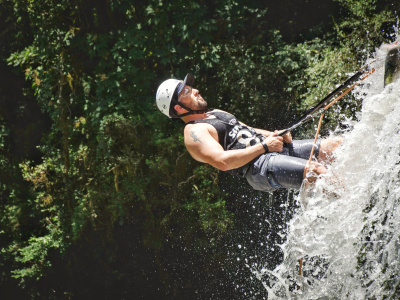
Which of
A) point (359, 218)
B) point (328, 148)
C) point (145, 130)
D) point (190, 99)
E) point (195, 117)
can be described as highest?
point (145, 130)

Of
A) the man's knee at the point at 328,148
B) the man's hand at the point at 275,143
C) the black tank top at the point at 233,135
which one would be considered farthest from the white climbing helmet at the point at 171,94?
the man's knee at the point at 328,148

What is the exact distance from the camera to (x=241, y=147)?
2961 mm

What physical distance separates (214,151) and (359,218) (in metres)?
0.87

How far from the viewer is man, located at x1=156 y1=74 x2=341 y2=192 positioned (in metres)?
2.72

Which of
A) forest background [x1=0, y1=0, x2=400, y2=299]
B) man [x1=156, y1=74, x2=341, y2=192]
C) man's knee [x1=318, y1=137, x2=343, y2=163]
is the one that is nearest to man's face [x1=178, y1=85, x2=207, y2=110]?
man [x1=156, y1=74, x2=341, y2=192]

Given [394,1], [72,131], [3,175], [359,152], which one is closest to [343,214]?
[359,152]

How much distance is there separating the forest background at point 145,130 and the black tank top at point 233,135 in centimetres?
166

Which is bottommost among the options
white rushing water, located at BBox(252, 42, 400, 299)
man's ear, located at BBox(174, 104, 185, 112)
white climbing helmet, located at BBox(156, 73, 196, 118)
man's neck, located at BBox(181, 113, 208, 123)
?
white rushing water, located at BBox(252, 42, 400, 299)

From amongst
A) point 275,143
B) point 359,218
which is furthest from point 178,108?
point 359,218

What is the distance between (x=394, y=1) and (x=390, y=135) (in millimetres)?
3026

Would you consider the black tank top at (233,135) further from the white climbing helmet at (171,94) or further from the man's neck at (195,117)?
the white climbing helmet at (171,94)

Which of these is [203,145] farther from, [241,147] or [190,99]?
[190,99]

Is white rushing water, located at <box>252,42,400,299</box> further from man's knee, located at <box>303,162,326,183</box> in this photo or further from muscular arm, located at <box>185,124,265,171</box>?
muscular arm, located at <box>185,124,265,171</box>

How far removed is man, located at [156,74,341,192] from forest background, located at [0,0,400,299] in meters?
1.63
